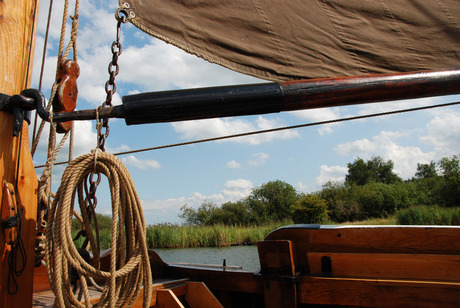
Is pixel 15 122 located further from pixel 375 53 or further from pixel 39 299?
pixel 375 53

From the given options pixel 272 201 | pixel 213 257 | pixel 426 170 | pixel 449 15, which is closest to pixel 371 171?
pixel 426 170

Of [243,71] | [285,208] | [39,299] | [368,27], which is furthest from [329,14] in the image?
[285,208]

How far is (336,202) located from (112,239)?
93.9 feet

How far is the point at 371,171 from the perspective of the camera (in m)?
50.5

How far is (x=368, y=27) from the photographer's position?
215cm

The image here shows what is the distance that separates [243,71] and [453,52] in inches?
49.8

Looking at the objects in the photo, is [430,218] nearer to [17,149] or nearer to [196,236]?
[196,236]

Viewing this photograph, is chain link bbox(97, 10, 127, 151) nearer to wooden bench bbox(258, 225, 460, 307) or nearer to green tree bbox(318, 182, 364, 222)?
wooden bench bbox(258, 225, 460, 307)

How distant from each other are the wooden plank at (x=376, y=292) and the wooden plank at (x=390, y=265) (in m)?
0.09

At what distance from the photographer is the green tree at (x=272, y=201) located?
117ft

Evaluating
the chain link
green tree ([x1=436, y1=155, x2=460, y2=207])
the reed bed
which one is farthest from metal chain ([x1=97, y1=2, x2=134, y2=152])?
green tree ([x1=436, y1=155, x2=460, y2=207])

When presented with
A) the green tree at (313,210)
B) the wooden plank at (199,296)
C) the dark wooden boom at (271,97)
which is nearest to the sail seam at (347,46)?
the dark wooden boom at (271,97)

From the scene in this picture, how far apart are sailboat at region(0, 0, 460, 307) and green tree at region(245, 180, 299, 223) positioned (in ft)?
104

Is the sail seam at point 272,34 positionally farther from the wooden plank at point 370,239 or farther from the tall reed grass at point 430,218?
the tall reed grass at point 430,218
